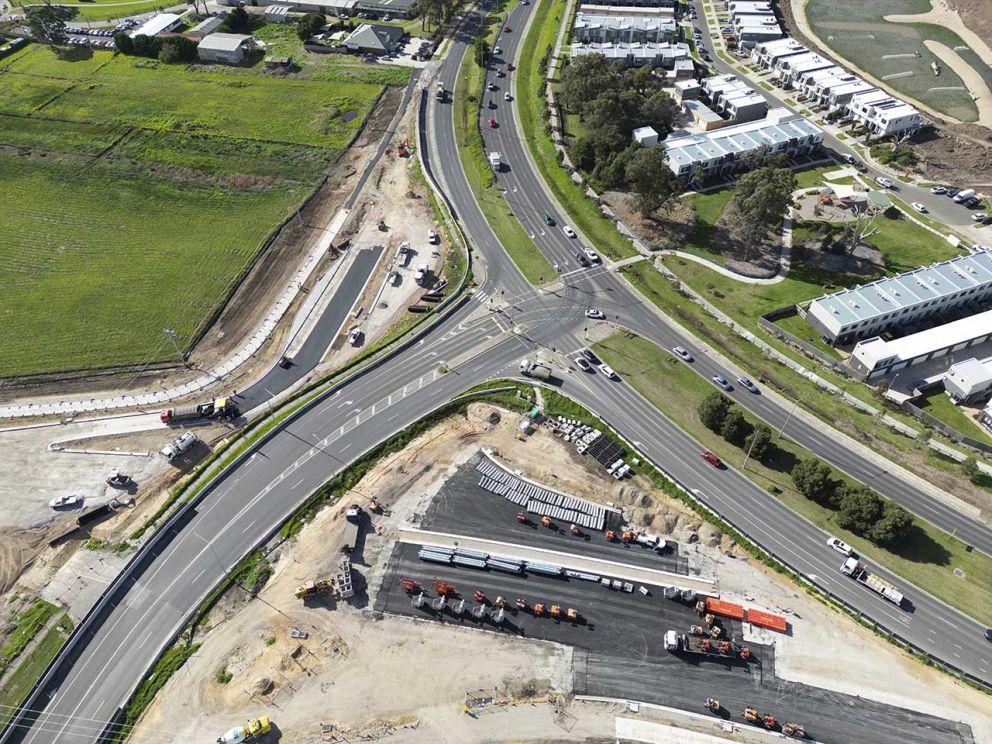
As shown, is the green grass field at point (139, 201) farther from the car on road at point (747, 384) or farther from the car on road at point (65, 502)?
the car on road at point (747, 384)

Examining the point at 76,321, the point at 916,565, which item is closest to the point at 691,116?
the point at 916,565

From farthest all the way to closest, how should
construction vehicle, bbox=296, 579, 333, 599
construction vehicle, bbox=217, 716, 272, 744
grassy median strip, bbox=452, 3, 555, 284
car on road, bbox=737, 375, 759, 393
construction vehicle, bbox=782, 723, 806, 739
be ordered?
1. grassy median strip, bbox=452, 3, 555, 284
2. car on road, bbox=737, 375, 759, 393
3. construction vehicle, bbox=296, 579, 333, 599
4. construction vehicle, bbox=782, 723, 806, 739
5. construction vehicle, bbox=217, 716, 272, 744

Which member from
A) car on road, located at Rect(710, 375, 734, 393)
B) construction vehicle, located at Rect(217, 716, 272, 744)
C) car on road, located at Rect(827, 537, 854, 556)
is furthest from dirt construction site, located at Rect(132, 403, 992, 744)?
car on road, located at Rect(710, 375, 734, 393)

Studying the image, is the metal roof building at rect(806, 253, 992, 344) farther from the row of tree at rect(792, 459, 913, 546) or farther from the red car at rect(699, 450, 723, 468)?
the red car at rect(699, 450, 723, 468)

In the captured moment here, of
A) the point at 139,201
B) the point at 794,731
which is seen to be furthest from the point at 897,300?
the point at 139,201

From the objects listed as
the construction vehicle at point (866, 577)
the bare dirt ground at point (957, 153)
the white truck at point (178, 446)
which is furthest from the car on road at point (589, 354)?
the bare dirt ground at point (957, 153)

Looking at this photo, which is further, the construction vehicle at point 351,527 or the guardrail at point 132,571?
the construction vehicle at point 351,527
